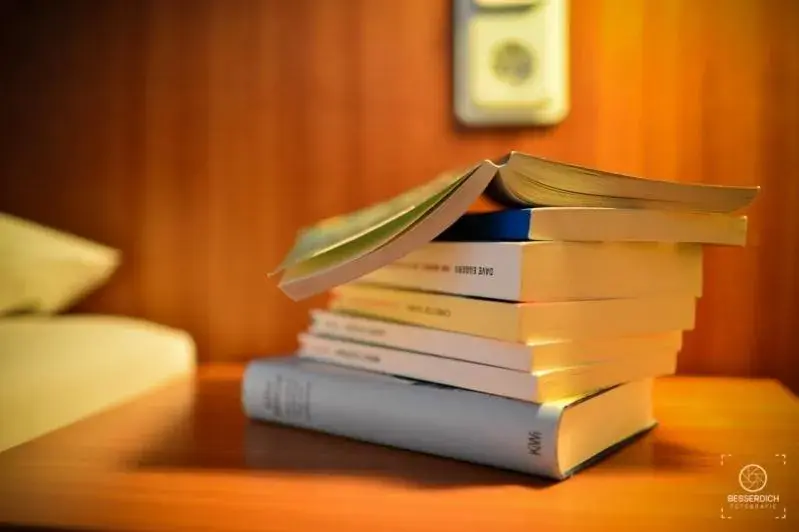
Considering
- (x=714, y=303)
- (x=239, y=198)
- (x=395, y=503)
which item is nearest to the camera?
(x=395, y=503)

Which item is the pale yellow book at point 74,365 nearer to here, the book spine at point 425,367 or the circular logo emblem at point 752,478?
the book spine at point 425,367

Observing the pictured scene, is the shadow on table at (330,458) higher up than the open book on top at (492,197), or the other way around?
Answer: the open book on top at (492,197)

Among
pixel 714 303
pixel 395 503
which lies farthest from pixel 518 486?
pixel 714 303

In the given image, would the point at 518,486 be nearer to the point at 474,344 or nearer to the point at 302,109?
the point at 474,344

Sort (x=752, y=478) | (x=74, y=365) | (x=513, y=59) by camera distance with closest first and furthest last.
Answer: (x=752, y=478) → (x=74, y=365) → (x=513, y=59)

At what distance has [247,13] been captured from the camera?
0.89 meters

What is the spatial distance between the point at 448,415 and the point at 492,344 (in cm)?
6

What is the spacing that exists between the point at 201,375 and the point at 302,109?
0.35 metres

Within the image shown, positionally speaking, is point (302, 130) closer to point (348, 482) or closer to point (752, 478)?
point (348, 482)

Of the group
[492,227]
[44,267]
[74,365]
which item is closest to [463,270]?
[492,227]

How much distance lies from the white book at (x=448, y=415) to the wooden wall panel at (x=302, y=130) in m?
0.30

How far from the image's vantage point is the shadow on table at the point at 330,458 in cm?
47

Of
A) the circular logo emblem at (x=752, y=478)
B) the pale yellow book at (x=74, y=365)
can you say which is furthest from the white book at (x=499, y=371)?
the pale yellow book at (x=74, y=365)

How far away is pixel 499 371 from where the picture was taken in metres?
0.48
